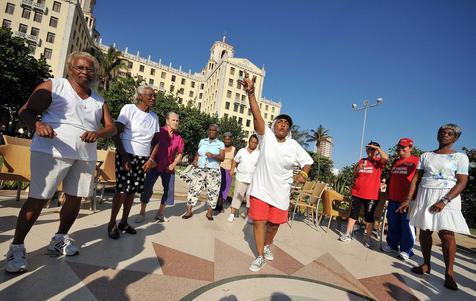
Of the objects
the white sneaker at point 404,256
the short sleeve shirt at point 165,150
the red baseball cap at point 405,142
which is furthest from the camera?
the red baseball cap at point 405,142

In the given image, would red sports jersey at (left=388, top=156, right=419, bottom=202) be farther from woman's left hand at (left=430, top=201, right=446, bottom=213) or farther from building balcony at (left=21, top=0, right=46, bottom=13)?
building balcony at (left=21, top=0, right=46, bottom=13)

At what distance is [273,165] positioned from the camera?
3.32m

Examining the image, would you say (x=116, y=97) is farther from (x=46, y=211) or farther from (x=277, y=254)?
(x=277, y=254)

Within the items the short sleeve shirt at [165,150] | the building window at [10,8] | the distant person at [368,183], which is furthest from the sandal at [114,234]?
the building window at [10,8]

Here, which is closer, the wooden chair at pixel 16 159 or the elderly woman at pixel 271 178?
the elderly woman at pixel 271 178

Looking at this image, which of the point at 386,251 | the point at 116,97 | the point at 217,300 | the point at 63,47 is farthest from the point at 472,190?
the point at 63,47

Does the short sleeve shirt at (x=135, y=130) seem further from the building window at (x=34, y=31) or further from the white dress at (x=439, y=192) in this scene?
the building window at (x=34, y=31)

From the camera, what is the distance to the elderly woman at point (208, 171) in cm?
546

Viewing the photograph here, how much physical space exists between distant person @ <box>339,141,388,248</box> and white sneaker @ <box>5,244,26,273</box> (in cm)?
501

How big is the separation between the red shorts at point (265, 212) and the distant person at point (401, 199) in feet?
8.54

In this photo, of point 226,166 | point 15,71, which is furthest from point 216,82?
point 226,166

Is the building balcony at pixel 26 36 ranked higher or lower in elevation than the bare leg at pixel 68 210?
higher

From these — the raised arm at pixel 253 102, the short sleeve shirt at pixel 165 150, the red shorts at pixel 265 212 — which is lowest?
the red shorts at pixel 265 212

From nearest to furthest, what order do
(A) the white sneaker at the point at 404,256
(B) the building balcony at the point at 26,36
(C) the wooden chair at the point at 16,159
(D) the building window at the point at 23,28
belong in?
1. (C) the wooden chair at the point at 16,159
2. (A) the white sneaker at the point at 404,256
3. (B) the building balcony at the point at 26,36
4. (D) the building window at the point at 23,28
